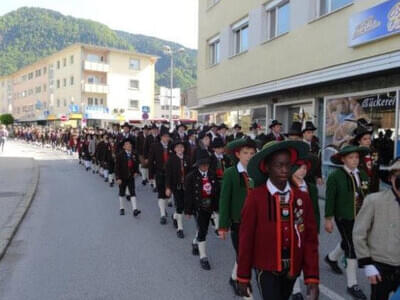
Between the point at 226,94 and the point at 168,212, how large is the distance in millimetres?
11139

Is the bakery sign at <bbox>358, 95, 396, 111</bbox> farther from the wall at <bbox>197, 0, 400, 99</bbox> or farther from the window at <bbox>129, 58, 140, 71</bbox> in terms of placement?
the window at <bbox>129, 58, 140, 71</bbox>

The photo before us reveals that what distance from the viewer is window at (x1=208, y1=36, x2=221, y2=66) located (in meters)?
21.5

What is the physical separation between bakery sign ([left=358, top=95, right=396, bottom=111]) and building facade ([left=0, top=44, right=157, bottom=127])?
153 feet

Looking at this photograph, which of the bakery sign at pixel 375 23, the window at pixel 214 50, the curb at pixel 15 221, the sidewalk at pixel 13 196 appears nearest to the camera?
the curb at pixel 15 221

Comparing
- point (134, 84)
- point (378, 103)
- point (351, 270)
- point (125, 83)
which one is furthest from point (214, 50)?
point (134, 84)

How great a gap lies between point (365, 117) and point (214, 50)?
39.0 feet

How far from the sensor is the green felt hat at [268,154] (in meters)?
2.82

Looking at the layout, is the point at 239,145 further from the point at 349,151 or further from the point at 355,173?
the point at 355,173

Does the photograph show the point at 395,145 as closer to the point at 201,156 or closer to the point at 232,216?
the point at 201,156

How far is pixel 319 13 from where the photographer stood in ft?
43.4

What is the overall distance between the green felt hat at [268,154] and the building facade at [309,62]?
25.9 feet

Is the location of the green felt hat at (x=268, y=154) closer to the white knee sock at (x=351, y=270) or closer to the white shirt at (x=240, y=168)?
the white shirt at (x=240, y=168)

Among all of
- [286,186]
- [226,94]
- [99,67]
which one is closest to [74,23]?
[99,67]

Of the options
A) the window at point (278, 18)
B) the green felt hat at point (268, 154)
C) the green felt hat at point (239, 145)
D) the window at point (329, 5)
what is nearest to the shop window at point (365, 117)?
the window at point (329, 5)
